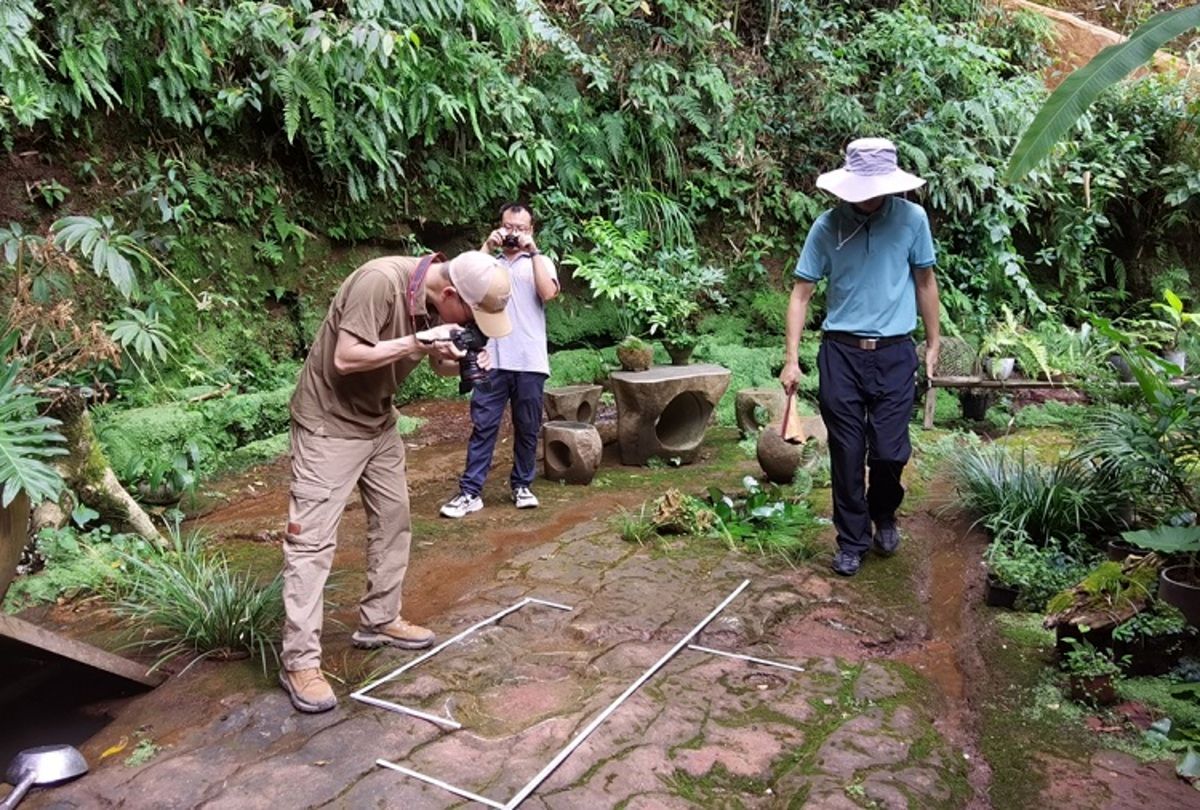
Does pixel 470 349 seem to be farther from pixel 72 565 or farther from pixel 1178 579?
pixel 1178 579

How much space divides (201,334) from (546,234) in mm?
3392

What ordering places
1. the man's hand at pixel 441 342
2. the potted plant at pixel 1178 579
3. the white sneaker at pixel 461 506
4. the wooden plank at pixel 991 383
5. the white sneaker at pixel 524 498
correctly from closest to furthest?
the man's hand at pixel 441 342
the potted plant at pixel 1178 579
the white sneaker at pixel 461 506
the white sneaker at pixel 524 498
the wooden plank at pixel 991 383

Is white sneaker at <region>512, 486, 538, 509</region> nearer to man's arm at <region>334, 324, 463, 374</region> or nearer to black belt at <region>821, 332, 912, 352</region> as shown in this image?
black belt at <region>821, 332, 912, 352</region>

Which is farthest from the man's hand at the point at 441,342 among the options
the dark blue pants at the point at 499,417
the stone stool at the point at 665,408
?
the stone stool at the point at 665,408

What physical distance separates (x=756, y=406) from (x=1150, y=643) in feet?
13.6

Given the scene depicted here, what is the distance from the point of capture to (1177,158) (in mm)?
10797

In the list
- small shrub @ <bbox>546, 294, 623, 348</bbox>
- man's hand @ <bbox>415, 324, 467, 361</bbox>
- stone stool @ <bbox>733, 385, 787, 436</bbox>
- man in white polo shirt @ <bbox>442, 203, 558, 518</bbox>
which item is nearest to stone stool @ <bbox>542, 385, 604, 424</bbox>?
stone stool @ <bbox>733, 385, 787, 436</bbox>

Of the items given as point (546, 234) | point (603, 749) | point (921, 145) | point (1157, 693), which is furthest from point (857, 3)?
point (603, 749)

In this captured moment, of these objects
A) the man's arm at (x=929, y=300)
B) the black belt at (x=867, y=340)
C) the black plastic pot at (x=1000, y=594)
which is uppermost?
the man's arm at (x=929, y=300)

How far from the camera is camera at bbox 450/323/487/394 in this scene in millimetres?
3094

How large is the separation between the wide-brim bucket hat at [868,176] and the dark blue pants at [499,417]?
2.07 meters

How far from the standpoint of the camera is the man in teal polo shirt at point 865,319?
4.23m

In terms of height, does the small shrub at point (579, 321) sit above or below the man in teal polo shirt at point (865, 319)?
below

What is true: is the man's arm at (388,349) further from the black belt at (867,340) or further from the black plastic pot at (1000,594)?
the black plastic pot at (1000,594)
